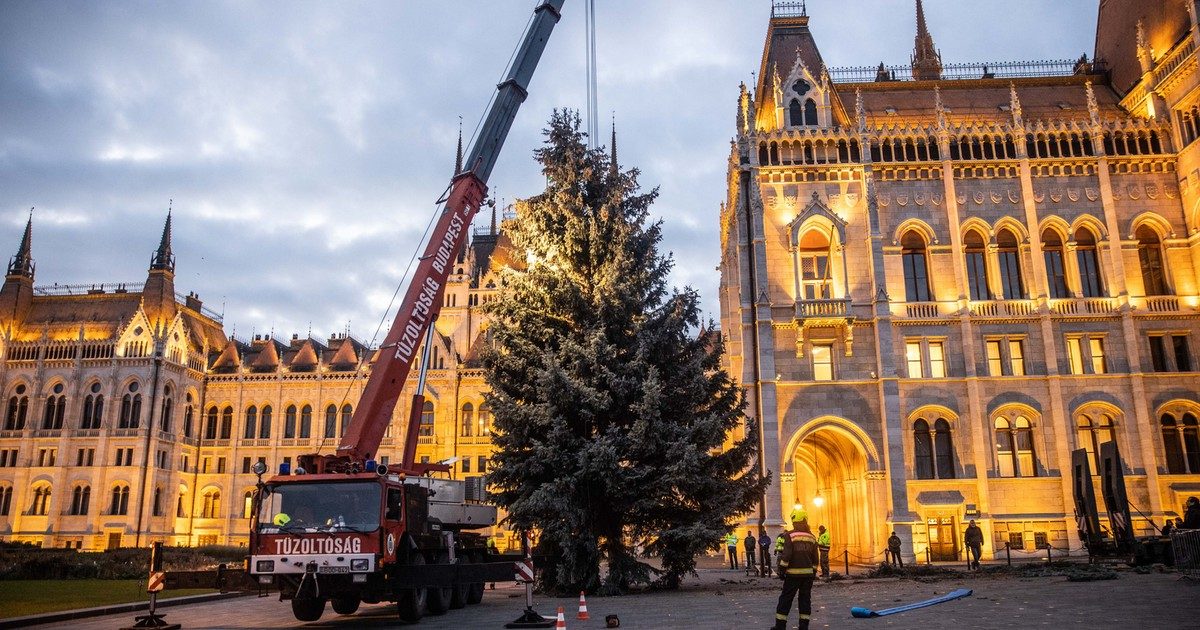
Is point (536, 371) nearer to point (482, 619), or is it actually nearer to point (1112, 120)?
point (482, 619)

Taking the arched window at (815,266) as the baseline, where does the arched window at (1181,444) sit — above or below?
below

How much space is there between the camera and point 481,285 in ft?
241

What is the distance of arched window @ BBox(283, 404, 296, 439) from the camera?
66312 millimetres

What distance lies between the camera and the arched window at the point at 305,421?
65812 millimetres

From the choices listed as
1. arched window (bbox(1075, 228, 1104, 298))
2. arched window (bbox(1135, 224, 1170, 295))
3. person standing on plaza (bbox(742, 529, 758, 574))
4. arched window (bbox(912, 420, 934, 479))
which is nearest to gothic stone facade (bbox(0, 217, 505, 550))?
person standing on plaza (bbox(742, 529, 758, 574))

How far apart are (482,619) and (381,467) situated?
352 centimetres

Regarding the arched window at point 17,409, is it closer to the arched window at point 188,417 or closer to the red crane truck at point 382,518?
the arched window at point 188,417

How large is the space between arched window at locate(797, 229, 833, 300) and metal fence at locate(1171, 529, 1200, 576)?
17.3 meters

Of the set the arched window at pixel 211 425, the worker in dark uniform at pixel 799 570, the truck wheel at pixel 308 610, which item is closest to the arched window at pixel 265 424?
the arched window at pixel 211 425

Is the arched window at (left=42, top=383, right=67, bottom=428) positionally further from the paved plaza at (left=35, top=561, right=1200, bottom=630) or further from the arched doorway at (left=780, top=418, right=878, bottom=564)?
the arched doorway at (left=780, top=418, right=878, bottom=564)

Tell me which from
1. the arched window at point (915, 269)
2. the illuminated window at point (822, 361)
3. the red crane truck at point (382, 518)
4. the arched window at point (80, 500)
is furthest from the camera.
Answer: the arched window at point (80, 500)

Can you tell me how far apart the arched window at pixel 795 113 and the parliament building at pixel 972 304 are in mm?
288

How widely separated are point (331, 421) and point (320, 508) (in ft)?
180

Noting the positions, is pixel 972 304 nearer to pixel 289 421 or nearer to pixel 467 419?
pixel 467 419
